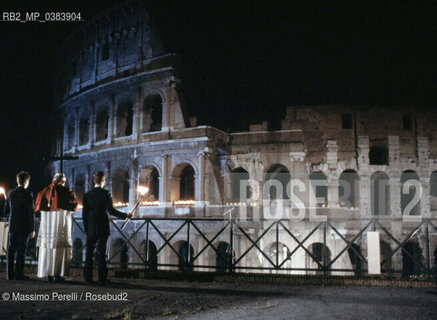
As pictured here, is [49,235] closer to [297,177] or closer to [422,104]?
[297,177]

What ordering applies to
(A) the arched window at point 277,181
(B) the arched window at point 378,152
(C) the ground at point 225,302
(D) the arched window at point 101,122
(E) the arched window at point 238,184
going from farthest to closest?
(D) the arched window at point 101,122
(E) the arched window at point 238,184
(A) the arched window at point 277,181
(B) the arched window at point 378,152
(C) the ground at point 225,302

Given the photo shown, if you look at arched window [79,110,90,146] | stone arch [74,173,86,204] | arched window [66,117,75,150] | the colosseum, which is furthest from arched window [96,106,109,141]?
arched window [66,117,75,150]

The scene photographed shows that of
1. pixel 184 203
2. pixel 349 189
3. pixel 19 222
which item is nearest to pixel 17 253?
pixel 19 222

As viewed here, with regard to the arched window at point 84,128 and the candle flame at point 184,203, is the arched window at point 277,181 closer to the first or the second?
the candle flame at point 184,203

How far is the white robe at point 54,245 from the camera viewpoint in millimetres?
6199

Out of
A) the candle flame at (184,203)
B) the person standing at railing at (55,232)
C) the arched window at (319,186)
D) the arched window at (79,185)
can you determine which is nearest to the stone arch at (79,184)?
the arched window at (79,185)

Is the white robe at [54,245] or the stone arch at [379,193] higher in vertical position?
the stone arch at [379,193]

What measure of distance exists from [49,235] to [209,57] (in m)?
19.0

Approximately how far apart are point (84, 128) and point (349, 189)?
668 inches

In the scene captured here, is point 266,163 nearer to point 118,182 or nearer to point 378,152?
point 378,152

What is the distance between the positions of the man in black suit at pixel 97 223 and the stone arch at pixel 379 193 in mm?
17920

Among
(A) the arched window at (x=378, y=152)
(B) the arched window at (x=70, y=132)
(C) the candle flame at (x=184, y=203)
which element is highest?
(B) the arched window at (x=70, y=132)

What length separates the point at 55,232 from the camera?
20.5ft

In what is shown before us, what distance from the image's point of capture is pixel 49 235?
20.5ft
